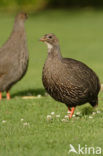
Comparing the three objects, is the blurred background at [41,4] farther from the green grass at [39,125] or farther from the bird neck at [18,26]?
the bird neck at [18,26]

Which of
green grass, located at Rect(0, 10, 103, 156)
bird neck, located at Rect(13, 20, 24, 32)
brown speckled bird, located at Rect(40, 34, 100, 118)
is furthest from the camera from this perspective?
bird neck, located at Rect(13, 20, 24, 32)

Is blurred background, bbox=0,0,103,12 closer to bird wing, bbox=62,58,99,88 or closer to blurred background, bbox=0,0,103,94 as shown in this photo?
blurred background, bbox=0,0,103,94

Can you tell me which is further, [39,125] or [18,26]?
[18,26]

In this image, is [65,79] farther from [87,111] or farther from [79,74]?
[87,111]

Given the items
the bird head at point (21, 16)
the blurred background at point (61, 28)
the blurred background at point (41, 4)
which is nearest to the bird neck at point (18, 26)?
the bird head at point (21, 16)

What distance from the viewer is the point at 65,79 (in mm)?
8484

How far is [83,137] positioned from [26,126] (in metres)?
1.32

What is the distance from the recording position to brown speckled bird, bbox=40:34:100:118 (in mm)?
8453

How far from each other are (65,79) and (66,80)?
3cm

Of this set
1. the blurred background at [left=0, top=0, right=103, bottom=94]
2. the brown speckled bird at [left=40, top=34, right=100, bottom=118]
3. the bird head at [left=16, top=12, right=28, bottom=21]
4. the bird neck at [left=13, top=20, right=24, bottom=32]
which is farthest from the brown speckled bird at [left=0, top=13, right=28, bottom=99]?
the brown speckled bird at [left=40, top=34, right=100, bottom=118]

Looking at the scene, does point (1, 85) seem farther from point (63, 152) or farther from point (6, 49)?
point (63, 152)

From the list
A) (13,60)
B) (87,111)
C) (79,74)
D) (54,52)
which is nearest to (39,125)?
(79,74)

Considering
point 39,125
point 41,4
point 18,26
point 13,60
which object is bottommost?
point 41,4

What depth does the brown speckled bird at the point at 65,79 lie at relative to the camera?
8.45 meters
